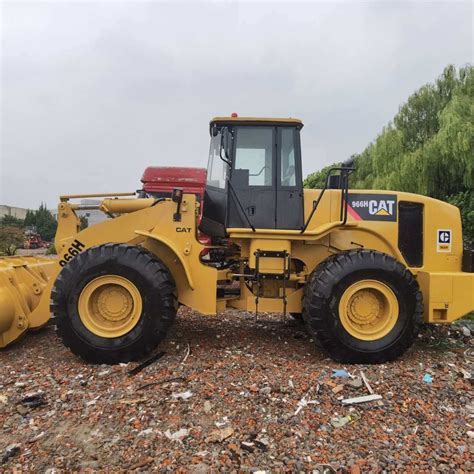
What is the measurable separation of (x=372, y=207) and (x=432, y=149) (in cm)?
1229

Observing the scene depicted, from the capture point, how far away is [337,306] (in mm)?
4355

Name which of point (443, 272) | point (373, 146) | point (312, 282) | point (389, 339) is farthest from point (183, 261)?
point (373, 146)

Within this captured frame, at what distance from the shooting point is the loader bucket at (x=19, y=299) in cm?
448

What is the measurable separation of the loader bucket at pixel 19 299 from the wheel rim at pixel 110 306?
64 centimetres

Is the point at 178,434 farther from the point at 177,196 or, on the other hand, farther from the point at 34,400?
the point at 177,196

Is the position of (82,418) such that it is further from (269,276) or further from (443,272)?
(443,272)

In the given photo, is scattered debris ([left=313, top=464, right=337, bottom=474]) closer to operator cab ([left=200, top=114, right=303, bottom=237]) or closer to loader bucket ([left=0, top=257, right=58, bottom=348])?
operator cab ([left=200, top=114, right=303, bottom=237])

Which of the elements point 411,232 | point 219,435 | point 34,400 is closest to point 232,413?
point 219,435

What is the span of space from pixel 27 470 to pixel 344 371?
279 cm

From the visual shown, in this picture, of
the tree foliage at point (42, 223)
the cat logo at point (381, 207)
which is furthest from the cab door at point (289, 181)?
the tree foliage at point (42, 223)

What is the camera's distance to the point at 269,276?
15.9 feet

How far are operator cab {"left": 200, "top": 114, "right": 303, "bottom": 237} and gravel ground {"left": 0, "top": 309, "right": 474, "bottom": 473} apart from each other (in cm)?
158

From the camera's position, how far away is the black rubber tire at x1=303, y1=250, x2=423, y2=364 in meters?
4.32

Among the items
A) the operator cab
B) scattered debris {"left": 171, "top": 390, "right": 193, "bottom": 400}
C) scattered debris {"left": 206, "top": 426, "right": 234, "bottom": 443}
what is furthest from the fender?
scattered debris {"left": 206, "top": 426, "right": 234, "bottom": 443}
